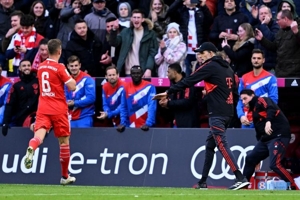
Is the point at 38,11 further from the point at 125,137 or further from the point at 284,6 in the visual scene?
the point at 284,6

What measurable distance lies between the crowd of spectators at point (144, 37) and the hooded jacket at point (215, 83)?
325cm

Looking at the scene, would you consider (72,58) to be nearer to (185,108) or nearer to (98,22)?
(98,22)

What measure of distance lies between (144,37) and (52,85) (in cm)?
450

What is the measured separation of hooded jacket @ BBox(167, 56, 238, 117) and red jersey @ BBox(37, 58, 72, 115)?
186 centimetres

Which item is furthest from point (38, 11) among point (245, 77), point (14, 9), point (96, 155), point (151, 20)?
point (245, 77)

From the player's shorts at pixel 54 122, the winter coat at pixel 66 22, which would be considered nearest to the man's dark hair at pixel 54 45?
the player's shorts at pixel 54 122

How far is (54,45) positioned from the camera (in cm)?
1375

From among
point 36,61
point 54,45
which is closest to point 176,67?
point 36,61

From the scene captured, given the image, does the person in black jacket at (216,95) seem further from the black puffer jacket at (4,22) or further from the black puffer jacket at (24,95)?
the black puffer jacket at (4,22)

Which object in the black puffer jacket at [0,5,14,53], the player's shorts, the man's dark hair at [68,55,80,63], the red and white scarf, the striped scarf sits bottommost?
the player's shorts

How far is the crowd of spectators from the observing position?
1720 cm

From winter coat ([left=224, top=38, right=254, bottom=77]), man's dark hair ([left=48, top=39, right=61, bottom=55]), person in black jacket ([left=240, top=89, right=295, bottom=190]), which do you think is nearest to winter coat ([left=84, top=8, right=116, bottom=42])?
winter coat ([left=224, top=38, right=254, bottom=77])

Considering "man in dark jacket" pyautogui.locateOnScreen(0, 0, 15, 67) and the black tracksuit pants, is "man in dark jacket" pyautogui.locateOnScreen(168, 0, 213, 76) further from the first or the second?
"man in dark jacket" pyautogui.locateOnScreen(0, 0, 15, 67)

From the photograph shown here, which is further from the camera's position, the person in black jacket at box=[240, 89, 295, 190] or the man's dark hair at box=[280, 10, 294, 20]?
the man's dark hair at box=[280, 10, 294, 20]
